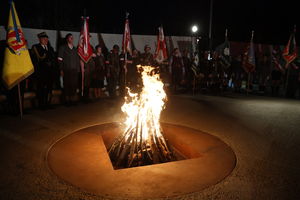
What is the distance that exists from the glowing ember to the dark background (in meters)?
13.9

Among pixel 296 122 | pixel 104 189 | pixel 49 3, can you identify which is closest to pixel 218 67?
pixel 296 122

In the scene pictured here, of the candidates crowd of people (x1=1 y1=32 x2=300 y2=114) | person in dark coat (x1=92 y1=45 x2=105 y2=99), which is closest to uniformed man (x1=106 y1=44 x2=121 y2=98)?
crowd of people (x1=1 y1=32 x2=300 y2=114)

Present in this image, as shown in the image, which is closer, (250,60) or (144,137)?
(144,137)

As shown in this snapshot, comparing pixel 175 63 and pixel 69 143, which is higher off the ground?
pixel 175 63

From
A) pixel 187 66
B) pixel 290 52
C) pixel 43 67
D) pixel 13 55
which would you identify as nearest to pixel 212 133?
pixel 43 67

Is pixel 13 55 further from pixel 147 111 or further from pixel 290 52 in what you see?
pixel 290 52

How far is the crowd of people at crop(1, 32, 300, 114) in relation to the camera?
8234mm

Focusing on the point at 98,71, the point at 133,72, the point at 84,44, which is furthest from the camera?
the point at 133,72

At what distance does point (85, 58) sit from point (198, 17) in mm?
19815

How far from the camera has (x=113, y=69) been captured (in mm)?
10312

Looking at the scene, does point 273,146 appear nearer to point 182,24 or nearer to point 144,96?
point 144,96

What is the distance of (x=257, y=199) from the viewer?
343 centimetres

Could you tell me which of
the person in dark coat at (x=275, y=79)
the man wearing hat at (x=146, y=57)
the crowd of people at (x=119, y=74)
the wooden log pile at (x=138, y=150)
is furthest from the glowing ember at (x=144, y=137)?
the person in dark coat at (x=275, y=79)

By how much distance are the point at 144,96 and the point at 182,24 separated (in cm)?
2083
